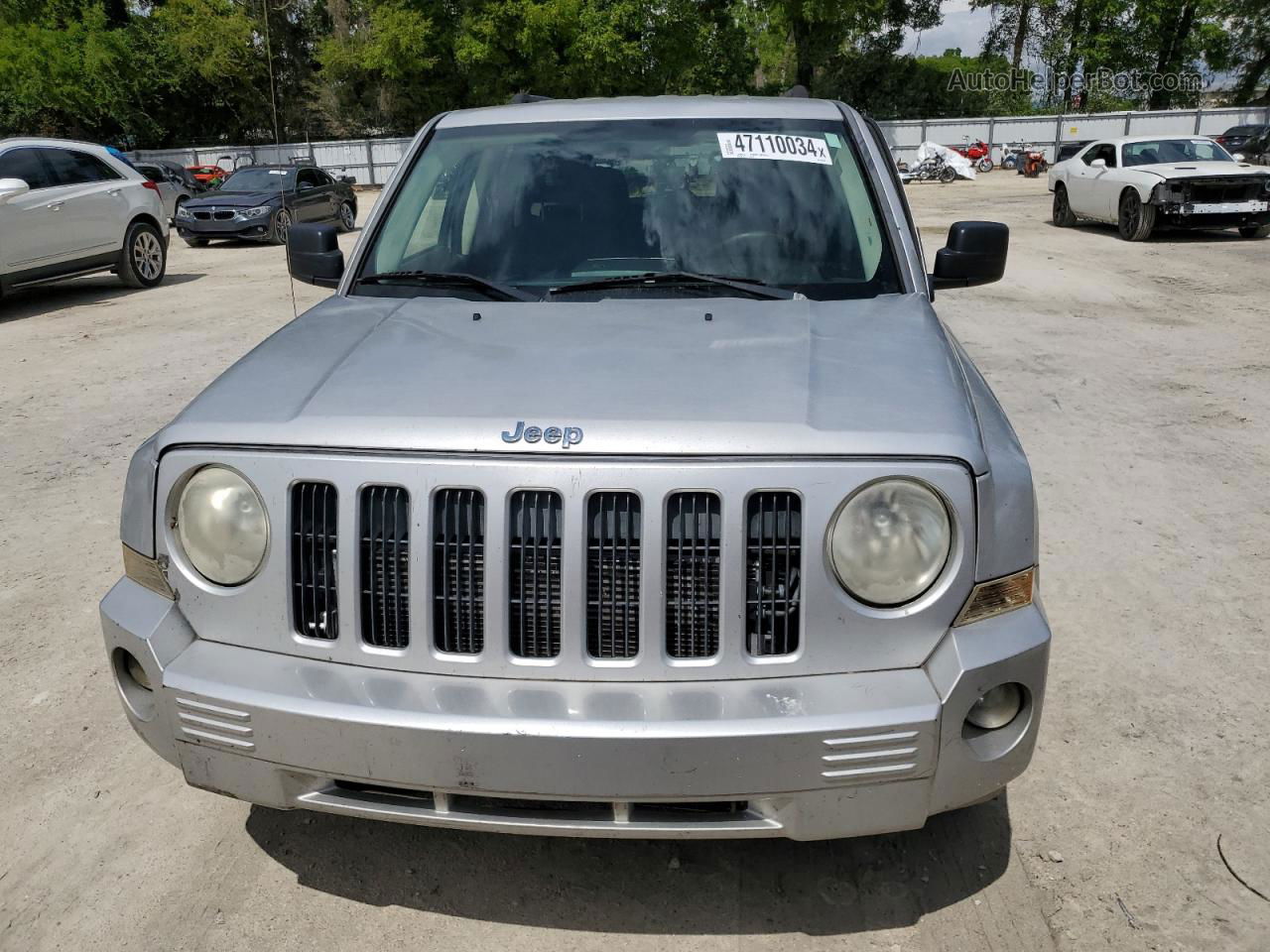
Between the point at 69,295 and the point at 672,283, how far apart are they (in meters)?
12.3

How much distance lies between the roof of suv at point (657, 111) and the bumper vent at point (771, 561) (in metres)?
2.03

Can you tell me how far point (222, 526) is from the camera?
8.02 ft

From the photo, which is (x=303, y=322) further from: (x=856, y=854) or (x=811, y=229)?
(x=856, y=854)

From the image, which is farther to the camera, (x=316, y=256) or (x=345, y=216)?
(x=345, y=216)

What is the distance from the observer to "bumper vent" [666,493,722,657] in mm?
2256

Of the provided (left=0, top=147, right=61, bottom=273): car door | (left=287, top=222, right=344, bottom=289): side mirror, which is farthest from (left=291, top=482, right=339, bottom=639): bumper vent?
(left=0, top=147, right=61, bottom=273): car door

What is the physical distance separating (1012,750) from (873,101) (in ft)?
179

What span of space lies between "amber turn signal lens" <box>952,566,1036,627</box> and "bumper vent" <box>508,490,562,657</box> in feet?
2.73

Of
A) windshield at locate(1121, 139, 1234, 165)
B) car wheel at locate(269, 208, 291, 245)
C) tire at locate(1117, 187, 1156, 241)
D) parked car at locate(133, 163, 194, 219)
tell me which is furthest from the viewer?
parked car at locate(133, 163, 194, 219)

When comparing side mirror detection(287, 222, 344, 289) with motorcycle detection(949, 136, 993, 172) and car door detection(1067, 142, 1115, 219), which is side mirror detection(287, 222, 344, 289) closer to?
car door detection(1067, 142, 1115, 219)

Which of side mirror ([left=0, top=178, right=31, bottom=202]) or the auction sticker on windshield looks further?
side mirror ([left=0, top=178, right=31, bottom=202])

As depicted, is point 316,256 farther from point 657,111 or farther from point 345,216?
point 345,216

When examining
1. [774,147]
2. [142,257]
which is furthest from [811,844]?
[142,257]

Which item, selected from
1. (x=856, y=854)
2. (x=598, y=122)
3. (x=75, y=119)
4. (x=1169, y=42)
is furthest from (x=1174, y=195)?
(x=1169, y=42)
